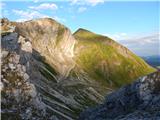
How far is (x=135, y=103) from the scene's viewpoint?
248 ft

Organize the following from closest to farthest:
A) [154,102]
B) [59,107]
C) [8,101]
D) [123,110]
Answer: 1. [8,101]
2. [154,102]
3. [123,110]
4. [59,107]

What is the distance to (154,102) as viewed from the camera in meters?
70.9

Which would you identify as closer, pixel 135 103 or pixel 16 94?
pixel 16 94

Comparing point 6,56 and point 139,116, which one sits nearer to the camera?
point 139,116

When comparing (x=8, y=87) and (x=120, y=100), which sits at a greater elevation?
(x=8, y=87)

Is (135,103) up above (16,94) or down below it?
below

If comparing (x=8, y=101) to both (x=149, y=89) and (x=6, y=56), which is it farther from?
(x=149, y=89)

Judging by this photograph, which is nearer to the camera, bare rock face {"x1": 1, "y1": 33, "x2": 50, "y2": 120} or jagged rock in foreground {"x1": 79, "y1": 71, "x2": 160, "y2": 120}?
bare rock face {"x1": 1, "y1": 33, "x2": 50, "y2": 120}

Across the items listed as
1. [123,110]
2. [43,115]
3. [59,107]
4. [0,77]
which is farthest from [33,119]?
[59,107]

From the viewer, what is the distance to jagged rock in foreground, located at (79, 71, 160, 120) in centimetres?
6888

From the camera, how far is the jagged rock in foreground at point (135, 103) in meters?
68.9

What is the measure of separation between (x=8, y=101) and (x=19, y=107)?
2.07 metres

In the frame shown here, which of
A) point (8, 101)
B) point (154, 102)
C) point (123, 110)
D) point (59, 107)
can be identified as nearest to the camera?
point (8, 101)

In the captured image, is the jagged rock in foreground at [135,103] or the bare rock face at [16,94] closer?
the bare rock face at [16,94]
